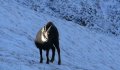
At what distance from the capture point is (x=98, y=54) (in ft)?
83.9

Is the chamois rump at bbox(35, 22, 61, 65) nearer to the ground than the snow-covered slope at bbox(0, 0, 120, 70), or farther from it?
farther from it

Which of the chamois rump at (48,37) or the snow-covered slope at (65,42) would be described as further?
the snow-covered slope at (65,42)

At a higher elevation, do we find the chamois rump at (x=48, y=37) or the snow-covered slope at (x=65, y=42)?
the chamois rump at (x=48, y=37)

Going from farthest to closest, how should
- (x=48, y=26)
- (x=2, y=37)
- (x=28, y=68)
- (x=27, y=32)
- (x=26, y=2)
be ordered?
(x=26, y=2), (x=27, y=32), (x=2, y=37), (x=48, y=26), (x=28, y=68)

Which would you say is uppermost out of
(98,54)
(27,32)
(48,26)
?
(48,26)

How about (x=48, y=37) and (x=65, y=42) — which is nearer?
(x=48, y=37)

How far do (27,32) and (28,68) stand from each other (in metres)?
12.6

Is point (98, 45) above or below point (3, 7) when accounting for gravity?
below

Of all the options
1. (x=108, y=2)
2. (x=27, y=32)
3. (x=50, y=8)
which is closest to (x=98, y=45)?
(x=27, y=32)

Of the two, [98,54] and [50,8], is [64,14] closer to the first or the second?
[50,8]

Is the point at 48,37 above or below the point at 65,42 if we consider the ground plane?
above

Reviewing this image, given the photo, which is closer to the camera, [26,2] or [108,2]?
[26,2]

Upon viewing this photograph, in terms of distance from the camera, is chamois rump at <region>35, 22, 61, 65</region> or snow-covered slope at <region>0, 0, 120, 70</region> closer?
chamois rump at <region>35, 22, 61, 65</region>

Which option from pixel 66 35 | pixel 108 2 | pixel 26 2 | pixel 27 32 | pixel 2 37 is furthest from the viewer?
pixel 108 2
